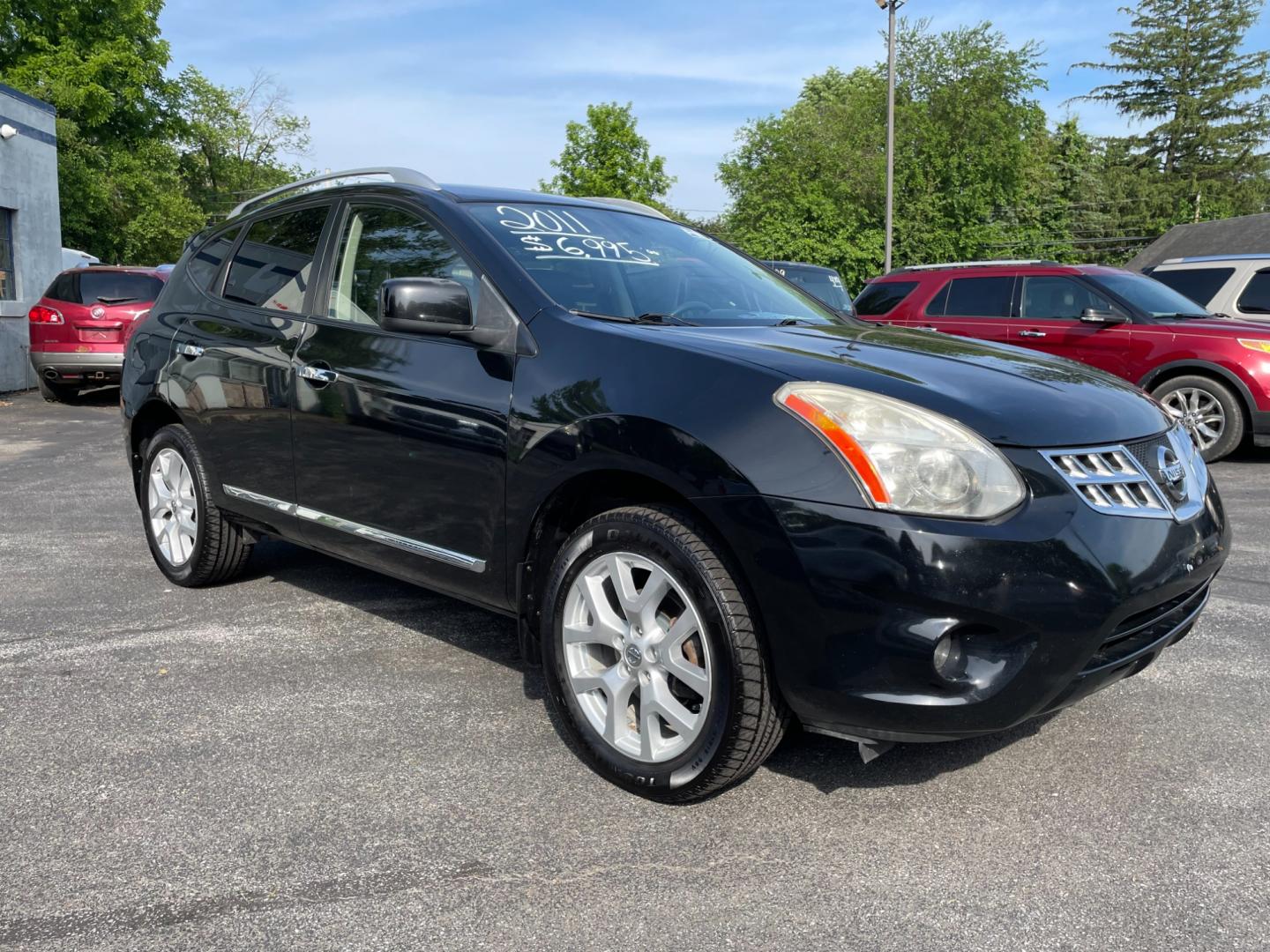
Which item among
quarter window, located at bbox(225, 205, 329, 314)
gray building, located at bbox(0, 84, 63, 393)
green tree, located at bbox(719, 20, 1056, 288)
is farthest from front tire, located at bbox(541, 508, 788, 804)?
green tree, located at bbox(719, 20, 1056, 288)

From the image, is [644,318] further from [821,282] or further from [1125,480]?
[821,282]

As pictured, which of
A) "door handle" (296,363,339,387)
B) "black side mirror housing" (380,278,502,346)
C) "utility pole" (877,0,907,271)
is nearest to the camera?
"black side mirror housing" (380,278,502,346)

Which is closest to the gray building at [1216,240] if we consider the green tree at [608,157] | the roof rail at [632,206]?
the green tree at [608,157]

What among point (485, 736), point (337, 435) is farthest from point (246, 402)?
point (485, 736)

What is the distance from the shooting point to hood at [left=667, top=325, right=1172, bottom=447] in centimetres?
272

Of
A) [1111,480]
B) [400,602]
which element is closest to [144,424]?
[400,602]

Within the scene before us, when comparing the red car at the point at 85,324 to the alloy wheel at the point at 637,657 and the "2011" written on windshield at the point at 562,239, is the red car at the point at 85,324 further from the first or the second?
the alloy wheel at the point at 637,657

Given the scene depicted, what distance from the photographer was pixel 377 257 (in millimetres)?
4023

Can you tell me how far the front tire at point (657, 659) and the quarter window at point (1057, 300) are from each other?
8138mm

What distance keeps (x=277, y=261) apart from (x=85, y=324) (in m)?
10.9

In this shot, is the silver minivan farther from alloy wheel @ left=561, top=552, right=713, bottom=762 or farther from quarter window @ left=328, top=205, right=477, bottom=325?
alloy wheel @ left=561, top=552, right=713, bottom=762

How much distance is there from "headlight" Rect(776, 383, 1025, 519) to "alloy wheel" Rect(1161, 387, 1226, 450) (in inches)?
308

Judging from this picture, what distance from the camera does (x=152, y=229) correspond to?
3431 centimetres

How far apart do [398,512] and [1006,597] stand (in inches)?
78.4
